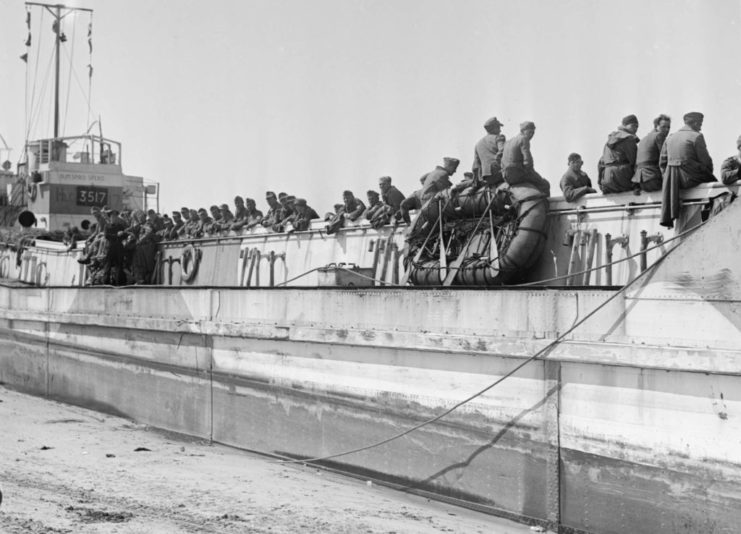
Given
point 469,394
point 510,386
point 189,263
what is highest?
point 189,263

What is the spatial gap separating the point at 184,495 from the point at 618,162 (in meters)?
6.25

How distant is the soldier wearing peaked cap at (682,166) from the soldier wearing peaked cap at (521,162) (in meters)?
1.81

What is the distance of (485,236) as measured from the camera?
39.2 ft

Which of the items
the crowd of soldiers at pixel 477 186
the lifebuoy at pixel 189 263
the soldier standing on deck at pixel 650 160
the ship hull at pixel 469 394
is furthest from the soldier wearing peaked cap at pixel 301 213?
the soldier standing on deck at pixel 650 160

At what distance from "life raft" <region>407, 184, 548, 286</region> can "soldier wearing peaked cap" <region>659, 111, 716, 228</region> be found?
1739 millimetres

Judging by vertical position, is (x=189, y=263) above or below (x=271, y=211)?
below

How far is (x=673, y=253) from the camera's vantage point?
8.25 metres

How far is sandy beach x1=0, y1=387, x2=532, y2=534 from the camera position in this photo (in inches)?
349

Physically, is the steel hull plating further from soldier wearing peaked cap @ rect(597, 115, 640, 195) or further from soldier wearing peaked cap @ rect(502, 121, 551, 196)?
soldier wearing peaked cap @ rect(597, 115, 640, 195)

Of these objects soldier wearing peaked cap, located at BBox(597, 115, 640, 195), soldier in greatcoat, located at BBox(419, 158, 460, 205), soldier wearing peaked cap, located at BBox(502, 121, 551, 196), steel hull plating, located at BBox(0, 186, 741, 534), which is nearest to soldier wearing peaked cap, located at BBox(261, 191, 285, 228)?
steel hull plating, located at BBox(0, 186, 741, 534)

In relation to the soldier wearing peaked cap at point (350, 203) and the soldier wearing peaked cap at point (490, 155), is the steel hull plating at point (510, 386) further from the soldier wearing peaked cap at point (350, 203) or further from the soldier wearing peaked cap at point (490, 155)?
the soldier wearing peaked cap at point (490, 155)

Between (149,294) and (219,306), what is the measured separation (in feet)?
8.02

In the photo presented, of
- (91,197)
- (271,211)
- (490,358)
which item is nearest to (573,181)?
(490,358)

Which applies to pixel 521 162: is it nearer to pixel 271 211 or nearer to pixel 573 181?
pixel 573 181
